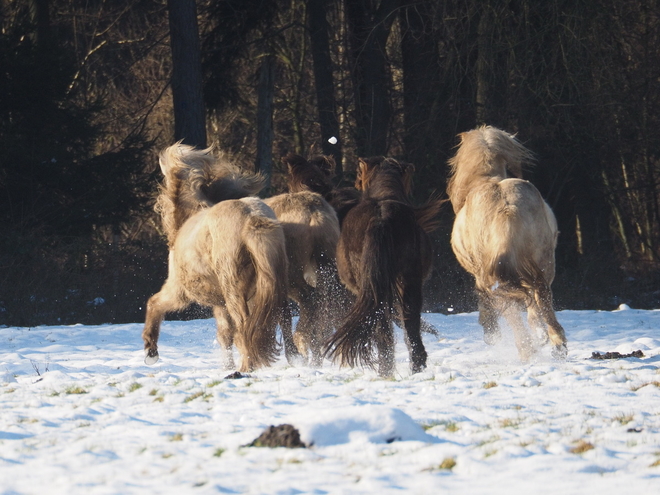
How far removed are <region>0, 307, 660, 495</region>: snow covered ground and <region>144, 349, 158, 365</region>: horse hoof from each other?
120 centimetres

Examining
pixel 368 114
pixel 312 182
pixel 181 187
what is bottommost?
pixel 181 187

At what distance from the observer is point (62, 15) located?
60.8 ft

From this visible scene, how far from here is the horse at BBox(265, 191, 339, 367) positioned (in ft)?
26.1

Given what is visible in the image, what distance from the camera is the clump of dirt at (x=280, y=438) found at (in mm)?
4078

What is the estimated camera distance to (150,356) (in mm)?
8273

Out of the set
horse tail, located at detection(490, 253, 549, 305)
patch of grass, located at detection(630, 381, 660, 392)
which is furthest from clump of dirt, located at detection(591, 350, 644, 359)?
patch of grass, located at detection(630, 381, 660, 392)

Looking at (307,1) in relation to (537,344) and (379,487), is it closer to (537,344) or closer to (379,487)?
(537,344)

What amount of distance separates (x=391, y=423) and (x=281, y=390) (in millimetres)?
1609

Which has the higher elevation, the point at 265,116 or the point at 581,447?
the point at 265,116

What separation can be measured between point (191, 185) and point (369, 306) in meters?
2.47

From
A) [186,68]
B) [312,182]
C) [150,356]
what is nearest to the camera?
[150,356]

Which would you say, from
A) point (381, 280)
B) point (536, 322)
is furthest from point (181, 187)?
point (536, 322)

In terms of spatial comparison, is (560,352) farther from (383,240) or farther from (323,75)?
(323,75)

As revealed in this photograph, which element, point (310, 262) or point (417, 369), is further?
point (310, 262)
